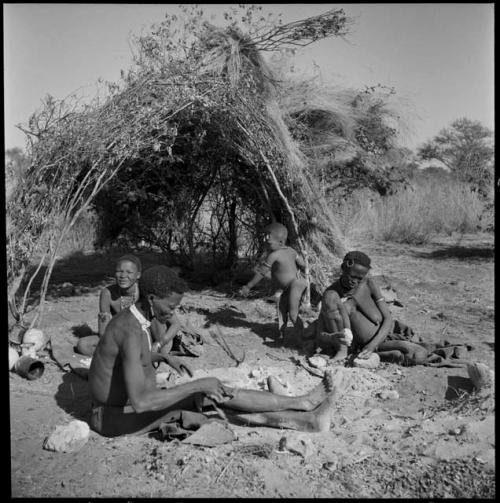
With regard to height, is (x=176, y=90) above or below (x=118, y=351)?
above

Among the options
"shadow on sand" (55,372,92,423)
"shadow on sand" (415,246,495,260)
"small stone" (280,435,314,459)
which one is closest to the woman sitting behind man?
"shadow on sand" (55,372,92,423)

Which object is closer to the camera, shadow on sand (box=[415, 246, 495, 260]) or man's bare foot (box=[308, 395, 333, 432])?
man's bare foot (box=[308, 395, 333, 432])

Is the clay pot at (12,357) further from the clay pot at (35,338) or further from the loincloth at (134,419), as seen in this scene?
the loincloth at (134,419)

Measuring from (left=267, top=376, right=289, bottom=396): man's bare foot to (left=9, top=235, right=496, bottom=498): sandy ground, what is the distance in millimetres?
196

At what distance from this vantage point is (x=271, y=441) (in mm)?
3990

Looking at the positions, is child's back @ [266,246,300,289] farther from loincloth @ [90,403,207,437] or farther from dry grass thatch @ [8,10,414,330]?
loincloth @ [90,403,207,437]

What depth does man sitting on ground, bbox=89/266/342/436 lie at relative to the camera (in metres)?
3.68

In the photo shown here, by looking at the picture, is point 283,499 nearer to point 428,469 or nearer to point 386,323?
point 428,469

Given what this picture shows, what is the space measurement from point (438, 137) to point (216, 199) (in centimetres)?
2022

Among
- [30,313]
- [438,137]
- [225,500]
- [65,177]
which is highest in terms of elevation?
[438,137]

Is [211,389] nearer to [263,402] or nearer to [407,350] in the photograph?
[263,402]

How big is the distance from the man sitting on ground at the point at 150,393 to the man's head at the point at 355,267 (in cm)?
144

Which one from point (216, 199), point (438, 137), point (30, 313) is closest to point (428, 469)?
point (30, 313)

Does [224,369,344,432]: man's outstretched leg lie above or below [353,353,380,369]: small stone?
below
